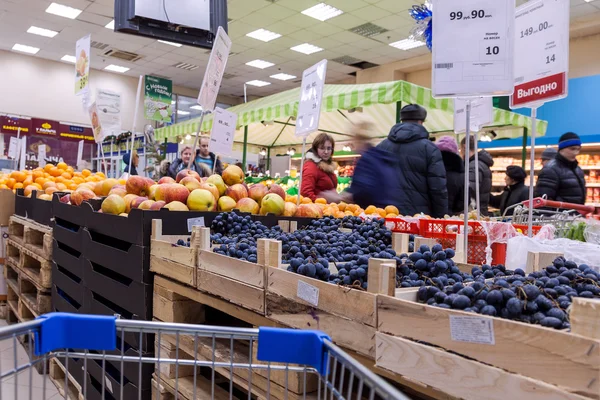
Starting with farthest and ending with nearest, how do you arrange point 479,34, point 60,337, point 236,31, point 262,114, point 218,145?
point 236,31, point 262,114, point 218,145, point 479,34, point 60,337

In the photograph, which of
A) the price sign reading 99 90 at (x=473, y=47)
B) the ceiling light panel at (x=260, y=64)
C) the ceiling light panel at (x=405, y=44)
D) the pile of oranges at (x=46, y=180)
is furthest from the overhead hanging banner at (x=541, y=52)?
the ceiling light panel at (x=260, y=64)

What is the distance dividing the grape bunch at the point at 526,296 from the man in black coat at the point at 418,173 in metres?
2.36

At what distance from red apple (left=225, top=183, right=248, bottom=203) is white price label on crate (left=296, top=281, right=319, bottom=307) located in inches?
53.6

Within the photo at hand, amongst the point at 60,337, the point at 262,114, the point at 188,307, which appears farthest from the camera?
the point at 262,114

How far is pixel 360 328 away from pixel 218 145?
2.34 metres

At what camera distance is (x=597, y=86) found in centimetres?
883

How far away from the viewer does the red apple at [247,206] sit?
2445 millimetres

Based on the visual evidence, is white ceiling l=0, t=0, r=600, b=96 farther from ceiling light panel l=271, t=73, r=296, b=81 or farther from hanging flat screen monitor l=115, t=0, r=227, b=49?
hanging flat screen monitor l=115, t=0, r=227, b=49

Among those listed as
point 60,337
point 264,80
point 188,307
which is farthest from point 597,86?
point 60,337

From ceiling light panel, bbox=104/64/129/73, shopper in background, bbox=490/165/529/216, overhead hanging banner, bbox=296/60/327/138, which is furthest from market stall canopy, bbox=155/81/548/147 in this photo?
ceiling light panel, bbox=104/64/129/73

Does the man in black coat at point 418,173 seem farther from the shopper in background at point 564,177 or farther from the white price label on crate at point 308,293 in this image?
the white price label on crate at point 308,293

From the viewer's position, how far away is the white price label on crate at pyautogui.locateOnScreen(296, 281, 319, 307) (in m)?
1.19

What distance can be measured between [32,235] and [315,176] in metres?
2.21

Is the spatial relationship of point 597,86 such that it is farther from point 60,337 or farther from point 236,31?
point 60,337
